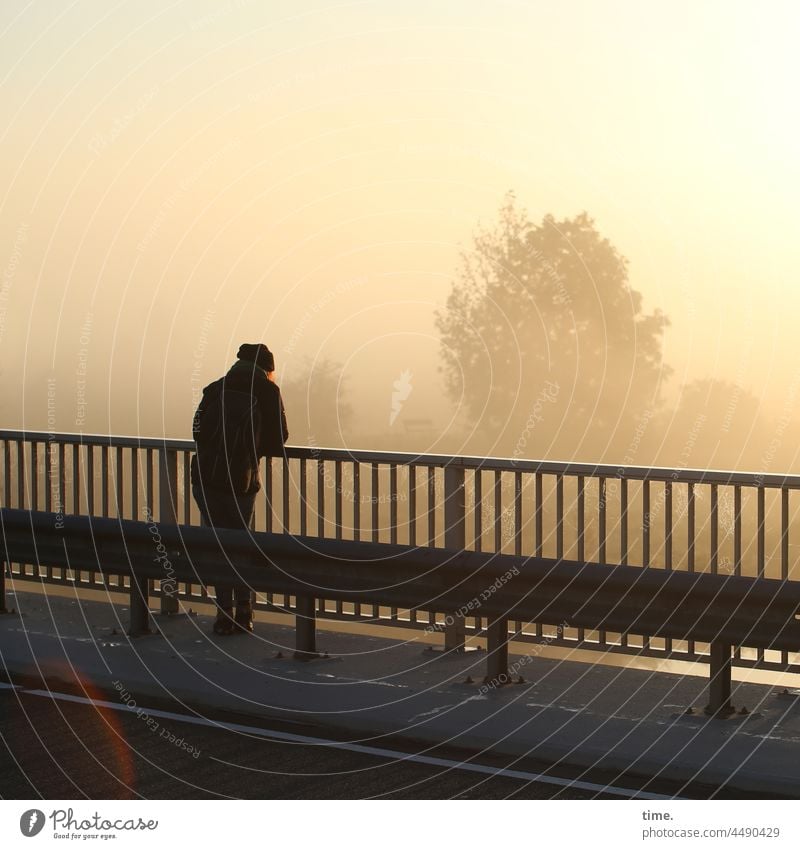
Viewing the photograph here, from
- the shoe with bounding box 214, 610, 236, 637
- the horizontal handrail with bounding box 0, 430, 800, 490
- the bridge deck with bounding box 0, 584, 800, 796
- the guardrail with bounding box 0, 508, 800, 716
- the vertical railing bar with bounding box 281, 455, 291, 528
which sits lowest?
the bridge deck with bounding box 0, 584, 800, 796

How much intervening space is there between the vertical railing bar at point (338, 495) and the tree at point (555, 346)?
8181 centimetres

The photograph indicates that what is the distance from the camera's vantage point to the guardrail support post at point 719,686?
967cm

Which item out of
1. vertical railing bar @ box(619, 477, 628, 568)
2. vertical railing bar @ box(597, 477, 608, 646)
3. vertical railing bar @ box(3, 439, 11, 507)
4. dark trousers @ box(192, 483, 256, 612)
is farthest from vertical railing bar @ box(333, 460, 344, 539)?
vertical railing bar @ box(3, 439, 11, 507)

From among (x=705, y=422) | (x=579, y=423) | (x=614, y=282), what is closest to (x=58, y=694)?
(x=614, y=282)

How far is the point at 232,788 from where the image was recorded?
787 centimetres

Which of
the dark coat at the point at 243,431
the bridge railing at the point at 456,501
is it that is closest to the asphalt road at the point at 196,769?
the bridge railing at the point at 456,501

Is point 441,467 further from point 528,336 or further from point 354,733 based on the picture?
point 528,336

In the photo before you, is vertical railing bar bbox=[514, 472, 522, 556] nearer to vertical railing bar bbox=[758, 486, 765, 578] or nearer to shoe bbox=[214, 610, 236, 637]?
vertical railing bar bbox=[758, 486, 765, 578]

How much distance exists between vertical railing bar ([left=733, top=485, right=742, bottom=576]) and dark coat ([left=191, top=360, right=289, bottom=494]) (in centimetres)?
383

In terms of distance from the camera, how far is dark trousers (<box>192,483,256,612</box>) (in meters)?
12.7

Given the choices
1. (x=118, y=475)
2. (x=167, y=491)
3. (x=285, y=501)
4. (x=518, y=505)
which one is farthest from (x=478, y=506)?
(x=118, y=475)

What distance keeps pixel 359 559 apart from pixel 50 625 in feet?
18.0

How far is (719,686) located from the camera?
31.9 ft

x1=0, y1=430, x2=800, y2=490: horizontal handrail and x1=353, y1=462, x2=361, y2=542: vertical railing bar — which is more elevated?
x1=0, y1=430, x2=800, y2=490: horizontal handrail
